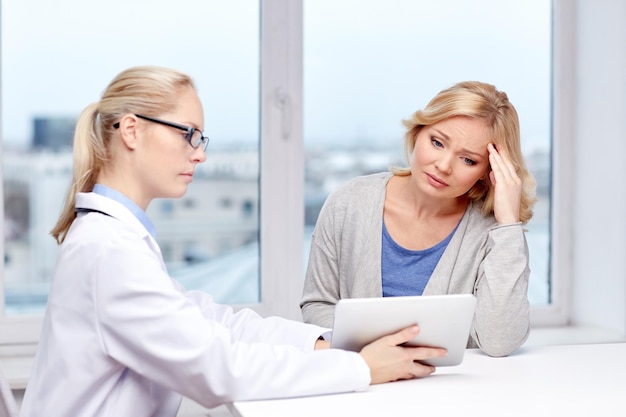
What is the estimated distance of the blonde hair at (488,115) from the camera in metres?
2.03

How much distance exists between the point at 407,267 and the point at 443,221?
15cm

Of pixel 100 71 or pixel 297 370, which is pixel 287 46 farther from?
pixel 297 370

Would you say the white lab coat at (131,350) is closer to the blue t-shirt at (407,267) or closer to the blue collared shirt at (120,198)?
the blue collared shirt at (120,198)

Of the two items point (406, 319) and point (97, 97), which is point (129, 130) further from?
point (97, 97)

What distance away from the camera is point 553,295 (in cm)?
314

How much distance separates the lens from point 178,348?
134 cm

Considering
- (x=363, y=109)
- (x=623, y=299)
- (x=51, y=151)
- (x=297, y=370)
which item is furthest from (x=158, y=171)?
(x=623, y=299)

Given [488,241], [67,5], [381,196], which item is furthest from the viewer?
[67,5]

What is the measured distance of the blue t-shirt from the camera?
2094 mm

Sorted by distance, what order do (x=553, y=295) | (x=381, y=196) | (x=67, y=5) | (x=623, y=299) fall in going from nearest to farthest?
(x=381, y=196) < (x=67, y=5) < (x=623, y=299) < (x=553, y=295)

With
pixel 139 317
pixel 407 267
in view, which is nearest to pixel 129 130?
pixel 139 317

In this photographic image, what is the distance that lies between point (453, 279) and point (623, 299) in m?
1.13

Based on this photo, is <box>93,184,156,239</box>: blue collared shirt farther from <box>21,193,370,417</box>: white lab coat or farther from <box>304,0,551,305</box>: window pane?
<box>304,0,551,305</box>: window pane

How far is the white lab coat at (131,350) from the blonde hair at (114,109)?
8 cm
